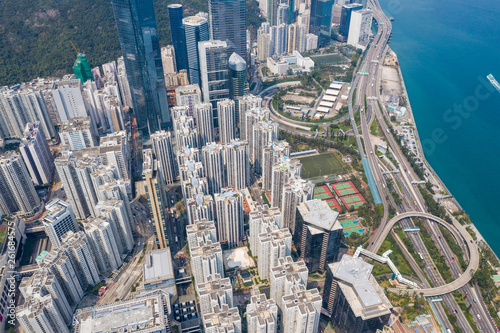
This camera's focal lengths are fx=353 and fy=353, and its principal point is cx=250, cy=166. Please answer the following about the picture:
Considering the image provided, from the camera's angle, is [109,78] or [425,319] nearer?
[425,319]

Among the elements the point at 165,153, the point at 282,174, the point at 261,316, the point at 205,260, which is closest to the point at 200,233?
the point at 205,260

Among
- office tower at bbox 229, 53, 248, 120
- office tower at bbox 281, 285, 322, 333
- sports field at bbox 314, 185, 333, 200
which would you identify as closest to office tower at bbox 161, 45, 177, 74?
office tower at bbox 229, 53, 248, 120

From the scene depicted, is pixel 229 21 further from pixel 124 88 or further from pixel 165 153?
pixel 165 153

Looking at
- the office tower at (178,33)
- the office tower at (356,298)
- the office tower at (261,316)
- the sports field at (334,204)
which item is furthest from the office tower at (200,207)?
the office tower at (178,33)

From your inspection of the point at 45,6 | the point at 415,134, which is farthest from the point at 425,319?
the point at 45,6

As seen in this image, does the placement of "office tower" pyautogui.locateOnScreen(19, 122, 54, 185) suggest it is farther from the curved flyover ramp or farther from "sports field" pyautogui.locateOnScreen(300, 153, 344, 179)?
the curved flyover ramp

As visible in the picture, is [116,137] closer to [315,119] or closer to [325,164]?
[325,164]

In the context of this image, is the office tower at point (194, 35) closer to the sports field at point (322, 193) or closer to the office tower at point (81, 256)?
the sports field at point (322, 193)
